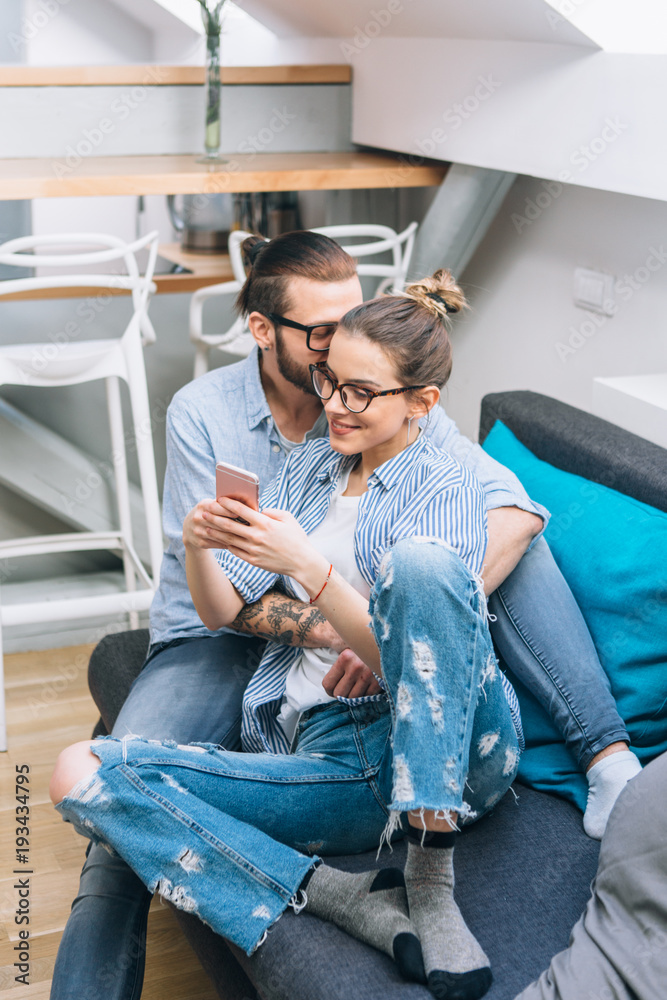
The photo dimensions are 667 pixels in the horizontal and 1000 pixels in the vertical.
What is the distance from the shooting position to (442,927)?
3.69 ft

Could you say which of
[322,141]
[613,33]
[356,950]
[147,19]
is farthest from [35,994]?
[147,19]

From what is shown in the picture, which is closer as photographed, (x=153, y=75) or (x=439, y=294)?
(x=439, y=294)

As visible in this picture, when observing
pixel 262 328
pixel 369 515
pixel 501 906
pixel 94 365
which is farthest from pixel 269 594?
pixel 94 365

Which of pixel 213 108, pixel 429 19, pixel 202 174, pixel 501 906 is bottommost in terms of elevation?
pixel 501 906

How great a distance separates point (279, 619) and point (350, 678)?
0.17 metres

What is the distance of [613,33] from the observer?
2.13m

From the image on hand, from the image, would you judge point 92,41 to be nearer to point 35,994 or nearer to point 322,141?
point 322,141

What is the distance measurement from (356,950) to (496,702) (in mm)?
336

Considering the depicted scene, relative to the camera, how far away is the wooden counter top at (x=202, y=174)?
8.27 ft

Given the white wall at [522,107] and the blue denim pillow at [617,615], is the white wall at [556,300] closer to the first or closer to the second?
the white wall at [522,107]

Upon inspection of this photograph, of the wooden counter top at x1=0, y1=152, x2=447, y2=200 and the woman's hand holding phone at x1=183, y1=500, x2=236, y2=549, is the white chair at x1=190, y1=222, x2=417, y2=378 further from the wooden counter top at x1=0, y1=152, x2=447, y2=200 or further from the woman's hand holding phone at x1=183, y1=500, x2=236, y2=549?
the woman's hand holding phone at x1=183, y1=500, x2=236, y2=549

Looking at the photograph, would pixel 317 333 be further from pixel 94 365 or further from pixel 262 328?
pixel 94 365

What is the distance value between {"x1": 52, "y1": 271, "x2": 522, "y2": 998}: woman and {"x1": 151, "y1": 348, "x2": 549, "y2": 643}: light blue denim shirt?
13cm

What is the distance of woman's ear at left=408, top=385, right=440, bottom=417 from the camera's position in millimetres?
1458
